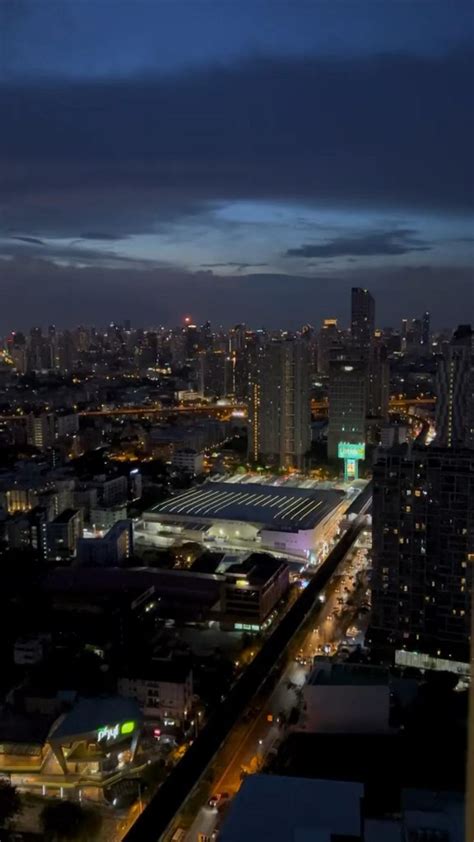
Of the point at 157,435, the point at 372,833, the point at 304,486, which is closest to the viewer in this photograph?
the point at 372,833

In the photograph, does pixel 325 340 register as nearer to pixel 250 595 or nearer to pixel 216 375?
pixel 216 375

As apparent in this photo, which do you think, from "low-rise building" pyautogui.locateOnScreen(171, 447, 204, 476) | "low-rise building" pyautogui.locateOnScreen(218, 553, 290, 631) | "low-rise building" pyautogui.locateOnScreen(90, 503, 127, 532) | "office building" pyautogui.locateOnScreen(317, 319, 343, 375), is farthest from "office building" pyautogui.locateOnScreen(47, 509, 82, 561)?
"office building" pyautogui.locateOnScreen(317, 319, 343, 375)

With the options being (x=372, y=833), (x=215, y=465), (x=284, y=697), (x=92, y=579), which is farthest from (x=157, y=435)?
(x=372, y=833)

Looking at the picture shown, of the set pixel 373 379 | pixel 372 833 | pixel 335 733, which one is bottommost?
pixel 335 733

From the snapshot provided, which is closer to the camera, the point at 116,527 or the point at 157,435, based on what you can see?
the point at 116,527

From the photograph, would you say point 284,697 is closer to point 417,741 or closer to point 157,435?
point 417,741

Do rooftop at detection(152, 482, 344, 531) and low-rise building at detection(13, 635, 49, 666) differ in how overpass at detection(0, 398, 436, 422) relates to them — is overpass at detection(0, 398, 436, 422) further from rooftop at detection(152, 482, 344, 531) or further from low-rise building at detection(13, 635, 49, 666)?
low-rise building at detection(13, 635, 49, 666)
